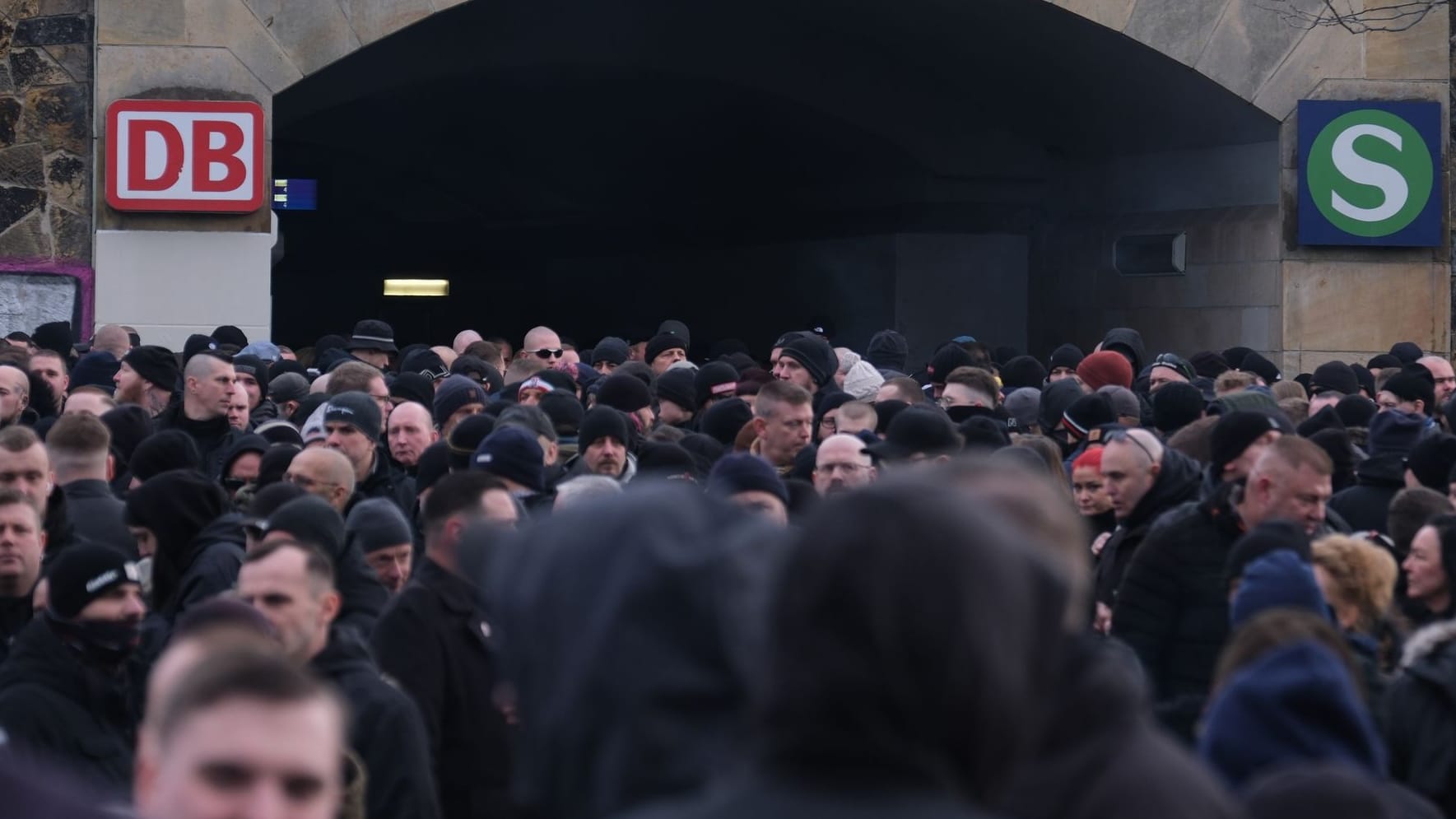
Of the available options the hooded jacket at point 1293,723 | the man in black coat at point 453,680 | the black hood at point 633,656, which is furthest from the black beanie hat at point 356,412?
the black hood at point 633,656

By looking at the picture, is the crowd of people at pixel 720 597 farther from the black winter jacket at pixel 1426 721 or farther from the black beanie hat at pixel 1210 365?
Result: the black beanie hat at pixel 1210 365

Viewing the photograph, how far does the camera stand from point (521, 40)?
61.6 ft

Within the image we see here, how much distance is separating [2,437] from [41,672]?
82.2 inches

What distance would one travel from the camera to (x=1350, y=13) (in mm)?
15219

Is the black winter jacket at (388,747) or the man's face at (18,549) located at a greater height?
the man's face at (18,549)

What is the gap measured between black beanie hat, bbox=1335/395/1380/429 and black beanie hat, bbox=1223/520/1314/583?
4855 mm

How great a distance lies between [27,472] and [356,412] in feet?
5.44

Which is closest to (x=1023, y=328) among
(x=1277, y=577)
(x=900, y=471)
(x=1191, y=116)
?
(x=1191, y=116)

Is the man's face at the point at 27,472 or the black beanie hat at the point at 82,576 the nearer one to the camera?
the black beanie hat at the point at 82,576

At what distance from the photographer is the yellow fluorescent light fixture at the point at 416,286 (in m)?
28.4

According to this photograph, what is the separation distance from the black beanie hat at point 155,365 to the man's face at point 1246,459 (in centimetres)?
539

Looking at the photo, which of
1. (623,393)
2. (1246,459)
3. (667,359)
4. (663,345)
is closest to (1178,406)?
(623,393)

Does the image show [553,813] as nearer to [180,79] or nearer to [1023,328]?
[180,79]

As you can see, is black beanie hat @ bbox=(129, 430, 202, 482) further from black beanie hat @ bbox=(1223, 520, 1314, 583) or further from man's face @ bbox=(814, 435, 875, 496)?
black beanie hat @ bbox=(1223, 520, 1314, 583)
